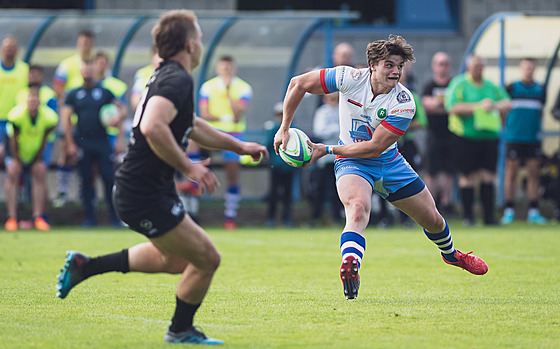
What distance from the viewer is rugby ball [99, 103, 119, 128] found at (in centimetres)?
1385

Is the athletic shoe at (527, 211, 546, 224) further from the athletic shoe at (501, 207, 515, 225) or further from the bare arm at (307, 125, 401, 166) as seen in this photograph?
the bare arm at (307, 125, 401, 166)

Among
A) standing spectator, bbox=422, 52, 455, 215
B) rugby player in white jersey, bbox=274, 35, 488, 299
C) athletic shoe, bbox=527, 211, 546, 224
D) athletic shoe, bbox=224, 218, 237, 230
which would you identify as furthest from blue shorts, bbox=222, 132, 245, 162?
rugby player in white jersey, bbox=274, 35, 488, 299

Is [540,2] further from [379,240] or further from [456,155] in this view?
[379,240]

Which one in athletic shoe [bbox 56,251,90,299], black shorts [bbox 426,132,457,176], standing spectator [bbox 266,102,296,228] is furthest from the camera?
black shorts [bbox 426,132,457,176]

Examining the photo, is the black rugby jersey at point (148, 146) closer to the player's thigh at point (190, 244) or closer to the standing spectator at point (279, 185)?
the player's thigh at point (190, 244)

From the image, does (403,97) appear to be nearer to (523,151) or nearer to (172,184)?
(172,184)

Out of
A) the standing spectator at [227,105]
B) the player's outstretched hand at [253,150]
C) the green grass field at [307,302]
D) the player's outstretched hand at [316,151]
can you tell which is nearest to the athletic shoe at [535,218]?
the green grass field at [307,302]

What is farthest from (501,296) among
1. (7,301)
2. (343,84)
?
(7,301)

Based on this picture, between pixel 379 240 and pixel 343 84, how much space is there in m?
5.15

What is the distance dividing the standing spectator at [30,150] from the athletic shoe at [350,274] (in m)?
8.24

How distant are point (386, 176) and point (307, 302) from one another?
1189 millimetres

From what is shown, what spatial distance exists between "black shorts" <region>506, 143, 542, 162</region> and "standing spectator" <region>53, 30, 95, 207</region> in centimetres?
696

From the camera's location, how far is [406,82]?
13.8 metres

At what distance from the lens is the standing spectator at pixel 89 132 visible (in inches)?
546
